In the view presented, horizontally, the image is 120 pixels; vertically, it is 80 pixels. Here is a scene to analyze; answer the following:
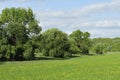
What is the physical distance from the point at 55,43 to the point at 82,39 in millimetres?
46310

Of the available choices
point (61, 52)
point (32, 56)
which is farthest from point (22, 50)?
point (61, 52)

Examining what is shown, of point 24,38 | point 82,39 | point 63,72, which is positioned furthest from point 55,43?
point 63,72

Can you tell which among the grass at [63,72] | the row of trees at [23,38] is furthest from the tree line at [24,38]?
the grass at [63,72]

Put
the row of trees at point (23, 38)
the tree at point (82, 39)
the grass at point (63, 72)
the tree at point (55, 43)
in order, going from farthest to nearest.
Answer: the tree at point (82, 39), the tree at point (55, 43), the row of trees at point (23, 38), the grass at point (63, 72)

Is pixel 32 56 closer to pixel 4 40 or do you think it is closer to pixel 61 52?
pixel 4 40

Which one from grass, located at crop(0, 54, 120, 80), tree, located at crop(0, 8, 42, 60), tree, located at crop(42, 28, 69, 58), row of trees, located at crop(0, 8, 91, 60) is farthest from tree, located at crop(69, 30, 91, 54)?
grass, located at crop(0, 54, 120, 80)

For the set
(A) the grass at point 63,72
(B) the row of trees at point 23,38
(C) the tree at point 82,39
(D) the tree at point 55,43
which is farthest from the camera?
(C) the tree at point 82,39

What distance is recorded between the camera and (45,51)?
324 feet

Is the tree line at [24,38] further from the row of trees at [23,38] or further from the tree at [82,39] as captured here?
the tree at [82,39]

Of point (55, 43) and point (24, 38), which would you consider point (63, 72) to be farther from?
point (55, 43)

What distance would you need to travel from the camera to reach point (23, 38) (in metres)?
82.5

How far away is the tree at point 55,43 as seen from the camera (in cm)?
9575

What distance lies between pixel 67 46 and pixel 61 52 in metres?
3.13

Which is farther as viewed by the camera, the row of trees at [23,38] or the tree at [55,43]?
the tree at [55,43]
